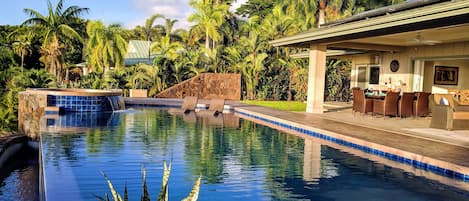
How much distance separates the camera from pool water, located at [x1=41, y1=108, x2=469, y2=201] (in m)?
5.56

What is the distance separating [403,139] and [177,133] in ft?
18.3

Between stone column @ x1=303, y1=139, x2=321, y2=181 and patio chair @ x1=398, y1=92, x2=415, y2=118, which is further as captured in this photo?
patio chair @ x1=398, y1=92, x2=415, y2=118

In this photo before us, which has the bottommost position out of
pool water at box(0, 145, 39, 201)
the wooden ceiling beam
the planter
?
pool water at box(0, 145, 39, 201)

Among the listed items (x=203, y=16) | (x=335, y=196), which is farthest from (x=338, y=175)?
(x=203, y=16)

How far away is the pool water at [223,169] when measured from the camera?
5.56 metres

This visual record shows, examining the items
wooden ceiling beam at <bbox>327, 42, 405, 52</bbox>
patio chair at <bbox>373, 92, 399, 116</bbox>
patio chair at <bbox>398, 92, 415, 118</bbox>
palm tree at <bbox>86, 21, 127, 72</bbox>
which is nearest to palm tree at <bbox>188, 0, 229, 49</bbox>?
palm tree at <bbox>86, 21, 127, 72</bbox>

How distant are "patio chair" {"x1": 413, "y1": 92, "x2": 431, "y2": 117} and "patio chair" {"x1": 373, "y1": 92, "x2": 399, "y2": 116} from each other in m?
0.72

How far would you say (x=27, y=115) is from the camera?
13820 millimetres

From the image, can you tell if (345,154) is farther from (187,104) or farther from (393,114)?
(187,104)

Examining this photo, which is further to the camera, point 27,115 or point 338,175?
point 27,115

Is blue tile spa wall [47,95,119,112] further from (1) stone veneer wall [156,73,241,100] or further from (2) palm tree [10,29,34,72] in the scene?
(2) palm tree [10,29,34,72]

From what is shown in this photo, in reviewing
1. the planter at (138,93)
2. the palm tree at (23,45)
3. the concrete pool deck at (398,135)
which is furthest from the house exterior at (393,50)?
the palm tree at (23,45)

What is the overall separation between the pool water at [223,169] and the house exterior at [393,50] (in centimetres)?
346

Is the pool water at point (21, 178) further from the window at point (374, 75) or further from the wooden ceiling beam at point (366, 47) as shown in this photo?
the window at point (374, 75)
